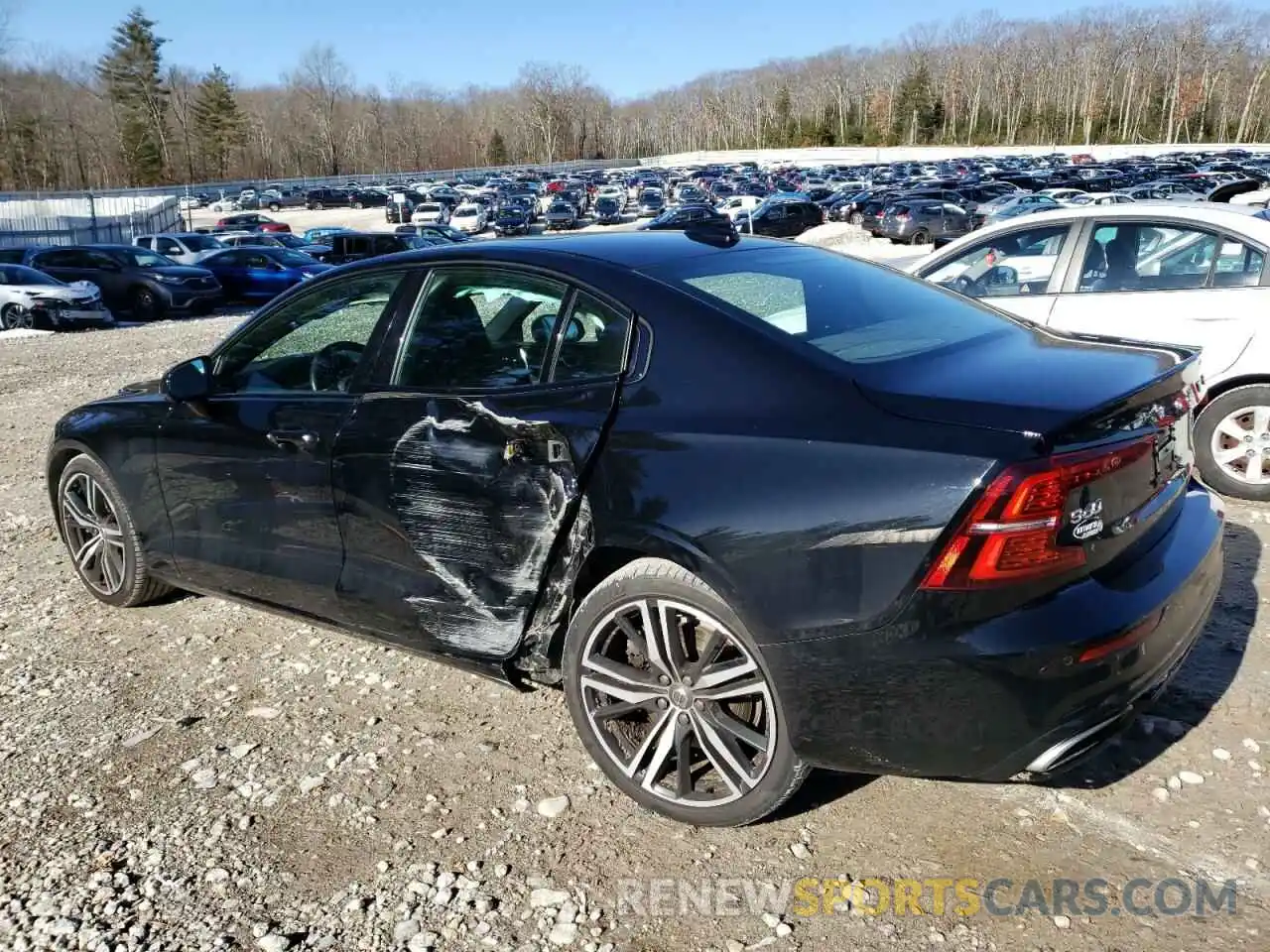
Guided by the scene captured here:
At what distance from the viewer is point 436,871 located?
2.79m

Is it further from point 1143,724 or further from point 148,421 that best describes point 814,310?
point 148,421

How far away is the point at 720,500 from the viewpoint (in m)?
2.67

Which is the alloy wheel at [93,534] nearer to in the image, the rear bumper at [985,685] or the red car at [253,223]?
the rear bumper at [985,685]

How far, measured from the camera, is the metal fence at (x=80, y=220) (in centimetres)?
3903

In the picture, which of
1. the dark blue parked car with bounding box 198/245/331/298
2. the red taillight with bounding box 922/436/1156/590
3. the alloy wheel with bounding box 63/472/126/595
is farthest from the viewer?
the dark blue parked car with bounding box 198/245/331/298

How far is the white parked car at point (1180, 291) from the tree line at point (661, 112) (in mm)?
103001

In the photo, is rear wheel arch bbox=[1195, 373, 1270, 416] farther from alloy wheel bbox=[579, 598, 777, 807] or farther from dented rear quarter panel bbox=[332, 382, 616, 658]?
dented rear quarter panel bbox=[332, 382, 616, 658]

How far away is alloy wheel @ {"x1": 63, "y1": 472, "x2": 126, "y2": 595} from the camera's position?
4648mm

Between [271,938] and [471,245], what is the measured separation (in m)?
2.21

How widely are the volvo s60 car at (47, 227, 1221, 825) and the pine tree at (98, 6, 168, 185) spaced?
356 feet

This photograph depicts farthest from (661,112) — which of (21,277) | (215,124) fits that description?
(21,277)

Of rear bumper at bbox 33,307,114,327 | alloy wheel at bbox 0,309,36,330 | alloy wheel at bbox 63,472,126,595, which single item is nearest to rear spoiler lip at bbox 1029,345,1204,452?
alloy wheel at bbox 63,472,126,595

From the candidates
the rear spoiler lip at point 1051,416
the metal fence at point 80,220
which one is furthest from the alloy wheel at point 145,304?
the rear spoiler lip at point 1051,416

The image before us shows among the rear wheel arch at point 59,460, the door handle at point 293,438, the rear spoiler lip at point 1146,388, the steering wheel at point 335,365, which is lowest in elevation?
the rear wheel arch at point 59,460
